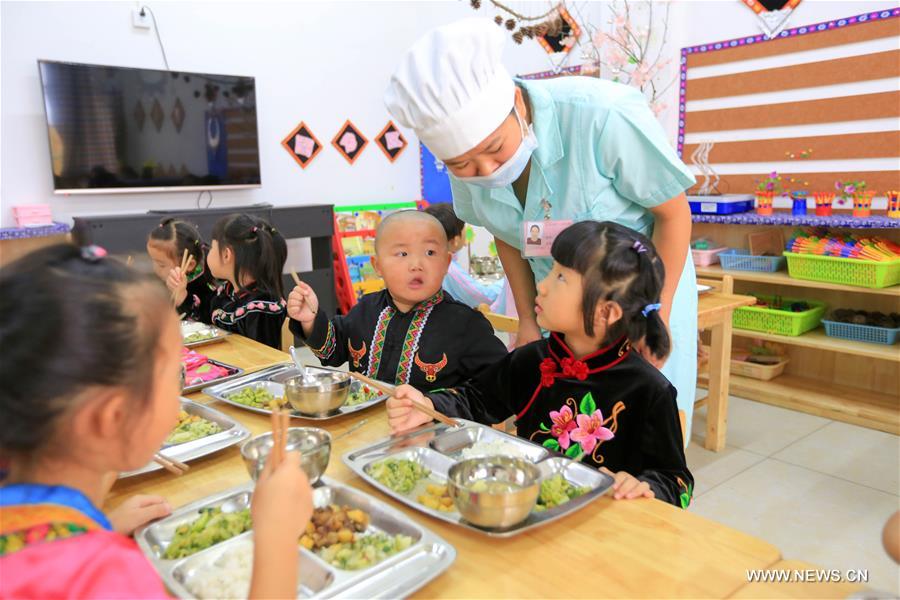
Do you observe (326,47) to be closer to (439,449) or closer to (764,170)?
(764,170)

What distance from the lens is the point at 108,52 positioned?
4605mm

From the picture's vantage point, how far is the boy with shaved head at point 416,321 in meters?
1.75

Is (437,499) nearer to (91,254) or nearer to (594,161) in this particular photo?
(91,254)

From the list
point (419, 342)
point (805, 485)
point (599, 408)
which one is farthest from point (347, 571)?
point (805, 485)

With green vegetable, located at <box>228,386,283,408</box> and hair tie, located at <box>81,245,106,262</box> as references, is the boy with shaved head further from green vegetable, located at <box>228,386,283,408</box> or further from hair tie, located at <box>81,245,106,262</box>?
hair tie, located at <box>81,245,106,262</box>

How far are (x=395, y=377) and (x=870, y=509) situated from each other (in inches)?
80.4

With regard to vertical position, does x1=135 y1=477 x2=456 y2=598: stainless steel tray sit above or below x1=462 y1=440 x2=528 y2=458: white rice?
below

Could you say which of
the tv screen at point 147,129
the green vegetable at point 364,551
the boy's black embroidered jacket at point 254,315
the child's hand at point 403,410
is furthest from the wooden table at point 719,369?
the tv screen at point 147,129

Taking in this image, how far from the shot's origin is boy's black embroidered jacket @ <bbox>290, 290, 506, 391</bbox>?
1771 millimetres

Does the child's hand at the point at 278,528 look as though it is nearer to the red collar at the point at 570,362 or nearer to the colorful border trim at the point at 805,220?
the red collar at the point at 570,362

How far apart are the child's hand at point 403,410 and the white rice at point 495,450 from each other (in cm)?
13

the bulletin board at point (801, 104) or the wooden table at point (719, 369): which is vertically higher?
the bulletin board at point (801, 104)

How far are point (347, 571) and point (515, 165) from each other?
98cm

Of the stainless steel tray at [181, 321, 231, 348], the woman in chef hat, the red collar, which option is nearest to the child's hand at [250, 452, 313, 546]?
the red collar
